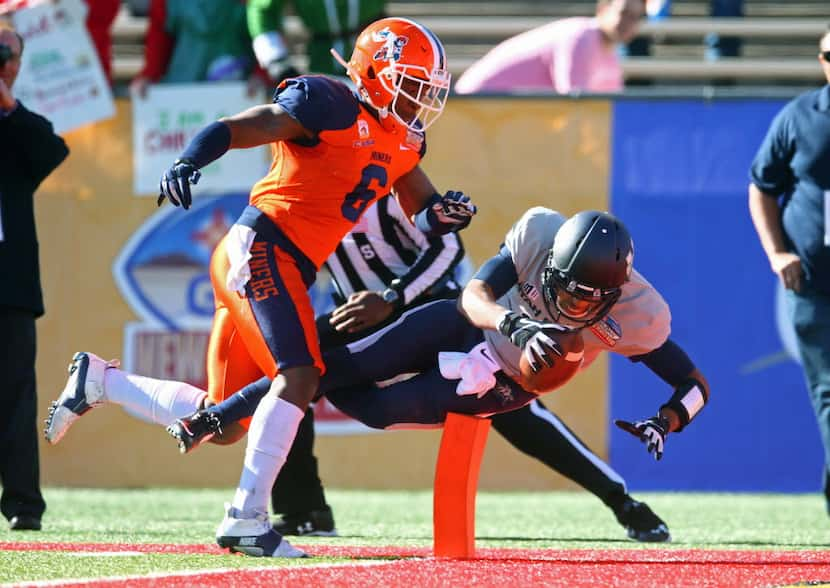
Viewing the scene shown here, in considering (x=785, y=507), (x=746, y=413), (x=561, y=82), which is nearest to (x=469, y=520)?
(x=785, y=507)

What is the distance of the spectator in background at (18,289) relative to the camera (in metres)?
5.28

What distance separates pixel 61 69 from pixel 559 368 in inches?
169

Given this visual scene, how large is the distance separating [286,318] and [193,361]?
3.16m

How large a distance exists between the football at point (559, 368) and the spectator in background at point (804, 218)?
1.67m

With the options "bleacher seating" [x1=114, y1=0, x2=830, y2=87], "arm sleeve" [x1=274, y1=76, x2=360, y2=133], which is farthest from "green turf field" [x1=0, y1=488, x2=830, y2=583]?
"bleacher seating" [x1=114, y1=0, x2=830, y2=87]

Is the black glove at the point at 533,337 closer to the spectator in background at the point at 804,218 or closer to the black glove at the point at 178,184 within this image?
the black glove at the point at 178,184

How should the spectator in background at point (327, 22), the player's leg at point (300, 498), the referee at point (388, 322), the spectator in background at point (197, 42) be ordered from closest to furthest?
the referee at point (388, 322)
the player's leg at point (300, 498)
the spectator in background at point (327, 22)
the spectator in background at point (197, 42)

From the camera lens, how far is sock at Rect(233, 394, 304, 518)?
426 centimetres

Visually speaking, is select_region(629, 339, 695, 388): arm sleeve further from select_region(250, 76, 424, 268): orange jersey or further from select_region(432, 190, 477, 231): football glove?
select_region(250, 76, 424, 268): orange jersey

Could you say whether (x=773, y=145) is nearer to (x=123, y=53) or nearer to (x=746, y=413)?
(x=746, y=413)

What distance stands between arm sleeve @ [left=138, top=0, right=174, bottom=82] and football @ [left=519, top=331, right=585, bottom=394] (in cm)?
425

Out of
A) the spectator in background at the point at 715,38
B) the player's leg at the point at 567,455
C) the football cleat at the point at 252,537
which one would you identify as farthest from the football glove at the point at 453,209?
the spectator in background at the point at 715,38

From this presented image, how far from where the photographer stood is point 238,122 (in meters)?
4.27

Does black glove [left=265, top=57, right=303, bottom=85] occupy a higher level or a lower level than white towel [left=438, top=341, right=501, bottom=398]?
higher
